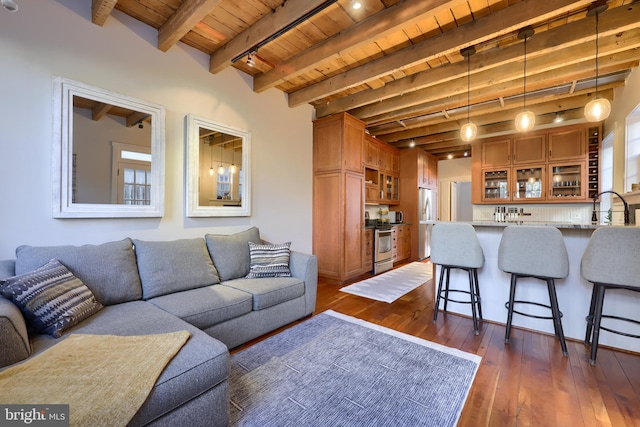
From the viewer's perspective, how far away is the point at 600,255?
77.6 inches

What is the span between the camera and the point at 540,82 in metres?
3.22

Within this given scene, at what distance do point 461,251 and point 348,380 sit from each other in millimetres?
1627

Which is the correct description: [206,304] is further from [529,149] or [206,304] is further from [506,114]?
[529,149]

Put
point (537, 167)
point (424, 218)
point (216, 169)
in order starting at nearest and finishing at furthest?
1. point (216, 169)
2. point (537, 167)
3. point (424, 218)

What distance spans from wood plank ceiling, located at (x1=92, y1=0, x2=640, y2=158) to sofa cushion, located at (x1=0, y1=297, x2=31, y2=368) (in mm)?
2253

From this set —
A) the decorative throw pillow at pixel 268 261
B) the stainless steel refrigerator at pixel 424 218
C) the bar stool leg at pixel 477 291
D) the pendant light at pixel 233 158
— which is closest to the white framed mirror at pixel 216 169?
the pendant light at pixel 233 158

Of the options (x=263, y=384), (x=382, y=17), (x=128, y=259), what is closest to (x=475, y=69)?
(x=382, y=17)

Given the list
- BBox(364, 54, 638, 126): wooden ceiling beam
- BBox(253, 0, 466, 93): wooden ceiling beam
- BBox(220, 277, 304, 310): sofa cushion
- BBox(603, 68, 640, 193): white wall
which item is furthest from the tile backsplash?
BBox(220, 277, 304, 310): sofa cushion

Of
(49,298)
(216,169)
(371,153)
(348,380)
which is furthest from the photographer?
(371,153)

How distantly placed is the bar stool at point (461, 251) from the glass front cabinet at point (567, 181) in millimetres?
3275

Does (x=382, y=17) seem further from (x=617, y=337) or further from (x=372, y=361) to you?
(x=617, y=337)

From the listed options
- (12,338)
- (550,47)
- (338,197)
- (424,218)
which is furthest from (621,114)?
(12,338)

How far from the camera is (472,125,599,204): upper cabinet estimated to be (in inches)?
173

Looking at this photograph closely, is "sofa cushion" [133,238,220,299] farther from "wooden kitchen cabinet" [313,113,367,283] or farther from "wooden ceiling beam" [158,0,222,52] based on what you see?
"wooden kitchen cabinet" [313,113,367,283]
